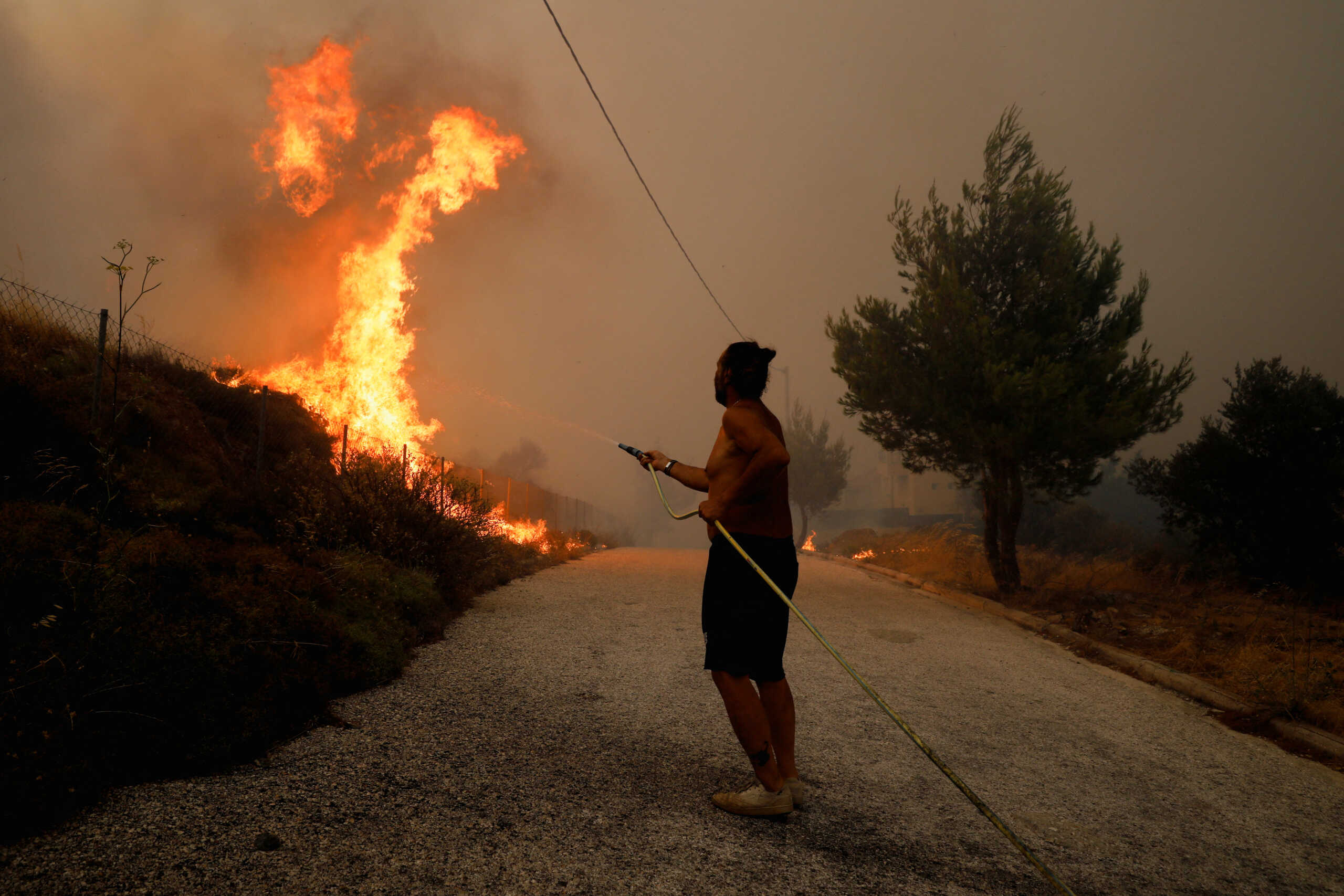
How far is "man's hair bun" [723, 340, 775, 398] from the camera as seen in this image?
327 cm

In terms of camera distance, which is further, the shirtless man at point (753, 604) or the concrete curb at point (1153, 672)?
the concrete curb at point (1153, 672)

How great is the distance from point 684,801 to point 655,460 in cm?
166

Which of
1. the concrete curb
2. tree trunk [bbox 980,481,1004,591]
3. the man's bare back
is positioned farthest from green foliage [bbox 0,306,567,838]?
tree trunk [bbox 980,481,1004,591]

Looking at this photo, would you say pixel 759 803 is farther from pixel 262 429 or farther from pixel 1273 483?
pixel 1273 483

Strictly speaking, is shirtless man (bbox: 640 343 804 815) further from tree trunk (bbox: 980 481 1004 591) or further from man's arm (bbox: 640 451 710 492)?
tree trunk (bbox: 980 481 1004 591)

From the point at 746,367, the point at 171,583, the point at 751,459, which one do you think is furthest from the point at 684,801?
the point at 171,583

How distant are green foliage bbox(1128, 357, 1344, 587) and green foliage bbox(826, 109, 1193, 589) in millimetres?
1595

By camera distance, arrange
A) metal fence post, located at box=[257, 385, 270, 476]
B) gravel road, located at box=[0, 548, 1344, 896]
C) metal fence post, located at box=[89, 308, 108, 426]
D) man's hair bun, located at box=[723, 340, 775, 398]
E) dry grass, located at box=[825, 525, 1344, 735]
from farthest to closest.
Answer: metal fence post, located at box=[257, 385, 270, 476] < metal fence post, located at box=[89, 308, 108, 426] < dry grass, located at box=[825, 525, 1344, 735] < man's hair bun, located at box=[723, 340, 775, 398] < gravel road, located at box=[0, 548, 1344, 896]

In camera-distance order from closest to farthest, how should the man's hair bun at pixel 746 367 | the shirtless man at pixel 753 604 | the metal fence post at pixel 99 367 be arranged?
the shirtless man at pixel 753 604, the man's hair bun at pixel 746 367, the metal fence post at pixel 99 367

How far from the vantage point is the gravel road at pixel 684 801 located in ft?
7.98

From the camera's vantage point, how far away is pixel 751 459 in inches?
119

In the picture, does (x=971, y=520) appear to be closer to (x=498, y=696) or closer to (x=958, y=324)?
(x=958, y=324)

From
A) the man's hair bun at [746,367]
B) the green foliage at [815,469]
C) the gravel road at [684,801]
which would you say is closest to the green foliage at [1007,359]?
the gravel road at [684,801]

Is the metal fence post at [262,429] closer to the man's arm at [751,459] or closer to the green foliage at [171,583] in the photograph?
the green foliage at [171,583]
